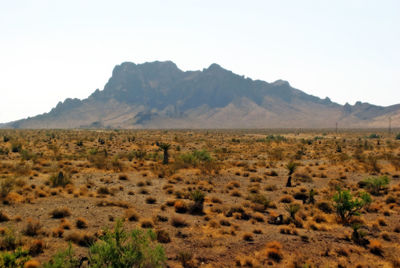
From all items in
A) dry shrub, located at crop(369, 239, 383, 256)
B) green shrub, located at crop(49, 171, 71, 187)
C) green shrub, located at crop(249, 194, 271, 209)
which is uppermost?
green shrub, located at crop(49, 171, 71, 187)

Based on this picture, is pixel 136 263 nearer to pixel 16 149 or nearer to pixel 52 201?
pixel 52 201

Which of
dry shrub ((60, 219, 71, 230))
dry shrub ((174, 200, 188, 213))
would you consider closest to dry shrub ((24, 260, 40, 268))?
dry shrub ((60, 219, 71, 230))

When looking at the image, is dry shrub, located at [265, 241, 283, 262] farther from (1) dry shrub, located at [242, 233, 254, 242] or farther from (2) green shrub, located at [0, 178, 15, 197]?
(2) green shrub, located at [0, 178, 15, 197]

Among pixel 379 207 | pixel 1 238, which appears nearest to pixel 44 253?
pixel 1 238

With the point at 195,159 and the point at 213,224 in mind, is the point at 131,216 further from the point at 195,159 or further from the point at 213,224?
the point at 195,159

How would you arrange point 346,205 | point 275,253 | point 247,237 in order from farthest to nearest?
point 346,205
point 247,237
point 275,253

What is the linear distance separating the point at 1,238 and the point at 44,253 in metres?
1.74

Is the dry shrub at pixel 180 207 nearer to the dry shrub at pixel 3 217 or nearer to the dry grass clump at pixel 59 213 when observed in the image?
the dry grass clump at pixel 59 213

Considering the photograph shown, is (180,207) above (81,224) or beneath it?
beneath

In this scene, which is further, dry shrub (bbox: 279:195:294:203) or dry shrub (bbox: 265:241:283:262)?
dry shrub (bbox: 279:195:294:203)

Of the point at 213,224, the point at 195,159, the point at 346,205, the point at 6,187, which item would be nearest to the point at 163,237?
the point at 213,224

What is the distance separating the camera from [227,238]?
1122 cm

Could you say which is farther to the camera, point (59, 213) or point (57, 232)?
point (59, 213)

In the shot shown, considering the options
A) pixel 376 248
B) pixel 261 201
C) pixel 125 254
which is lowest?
pixel 376 248
